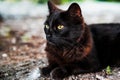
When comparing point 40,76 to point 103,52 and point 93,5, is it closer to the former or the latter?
point 103,52

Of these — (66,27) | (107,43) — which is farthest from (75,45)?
(107,43)

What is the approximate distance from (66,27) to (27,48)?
3568 millimetres

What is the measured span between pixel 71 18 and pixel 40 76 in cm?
87

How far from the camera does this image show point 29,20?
9.84 metres

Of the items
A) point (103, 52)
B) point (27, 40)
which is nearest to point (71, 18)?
point (103, 52)

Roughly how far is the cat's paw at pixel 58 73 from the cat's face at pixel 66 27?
0.30 metres

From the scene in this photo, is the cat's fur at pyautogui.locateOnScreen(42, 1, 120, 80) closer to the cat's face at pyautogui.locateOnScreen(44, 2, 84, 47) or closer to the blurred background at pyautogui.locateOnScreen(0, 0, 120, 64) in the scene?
the cat's face at pyautogui.locateOnScreen(44, 2, 84, 47)

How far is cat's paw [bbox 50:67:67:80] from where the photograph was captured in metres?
3.83

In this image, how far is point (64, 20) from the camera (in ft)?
12.2

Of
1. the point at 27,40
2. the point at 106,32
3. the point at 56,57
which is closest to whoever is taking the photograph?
the point at 56,57

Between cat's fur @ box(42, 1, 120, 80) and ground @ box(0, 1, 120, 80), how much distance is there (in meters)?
0.12

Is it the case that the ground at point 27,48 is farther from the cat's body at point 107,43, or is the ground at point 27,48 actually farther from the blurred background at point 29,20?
the cat's body at point 107,43

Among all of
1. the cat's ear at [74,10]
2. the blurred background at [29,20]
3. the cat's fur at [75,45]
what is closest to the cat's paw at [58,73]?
the cat's fur at [75,45]

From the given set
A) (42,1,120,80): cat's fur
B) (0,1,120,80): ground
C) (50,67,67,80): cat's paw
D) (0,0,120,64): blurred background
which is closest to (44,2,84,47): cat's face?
(42,1,120,80): cat's fur
